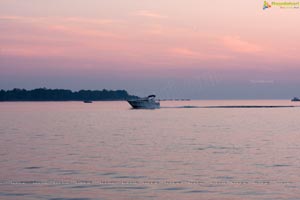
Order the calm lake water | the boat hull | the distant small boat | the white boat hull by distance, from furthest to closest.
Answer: the boat hull, the white boat hull, the distant small boat, the calm lake water

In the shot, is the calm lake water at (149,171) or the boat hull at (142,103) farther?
the boat hull at (142,103)

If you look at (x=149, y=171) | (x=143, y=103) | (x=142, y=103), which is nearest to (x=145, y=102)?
(x=143, y=103)

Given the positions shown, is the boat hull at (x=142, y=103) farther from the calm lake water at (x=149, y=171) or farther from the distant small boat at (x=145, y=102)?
the calm lake water at (x=149, y=171)

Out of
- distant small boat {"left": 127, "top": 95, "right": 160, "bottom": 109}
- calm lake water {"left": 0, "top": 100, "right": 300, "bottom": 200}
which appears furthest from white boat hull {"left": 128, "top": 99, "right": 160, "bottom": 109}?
calm lake water {"left": 0, "top": 100, "right": 300, "bottom": 200}

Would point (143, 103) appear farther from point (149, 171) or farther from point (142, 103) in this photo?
point (149, 171)

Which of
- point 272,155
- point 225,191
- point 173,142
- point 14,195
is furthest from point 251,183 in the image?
point 173,142

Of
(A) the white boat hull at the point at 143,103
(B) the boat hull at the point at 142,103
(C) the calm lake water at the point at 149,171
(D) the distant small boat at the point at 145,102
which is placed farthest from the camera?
(B) the boat hull at the point at 142,103

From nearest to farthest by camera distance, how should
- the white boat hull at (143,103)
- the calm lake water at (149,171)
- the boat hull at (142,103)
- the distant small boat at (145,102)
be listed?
the calm lake water at (149,171) → the distant small boat at (145,102) → the white boat hull at (143,103) → the boat hull at (142,103)

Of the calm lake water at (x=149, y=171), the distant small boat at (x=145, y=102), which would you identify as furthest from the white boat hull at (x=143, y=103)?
the calm lake water at (x=149, y=171)

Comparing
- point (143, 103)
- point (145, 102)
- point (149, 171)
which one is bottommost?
point (149, 171)

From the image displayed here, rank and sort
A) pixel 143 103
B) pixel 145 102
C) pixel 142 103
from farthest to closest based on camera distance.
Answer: pixel 142 103 < pixel 143 103 < pixel 145 102

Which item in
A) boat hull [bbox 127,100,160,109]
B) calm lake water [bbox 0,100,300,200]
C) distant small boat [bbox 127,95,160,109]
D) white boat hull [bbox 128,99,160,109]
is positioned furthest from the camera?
boat hull [bbox 127,100,160,109]

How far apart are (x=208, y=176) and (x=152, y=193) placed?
6529 mm

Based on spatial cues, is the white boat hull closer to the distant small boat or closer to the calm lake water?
the distant small boat
